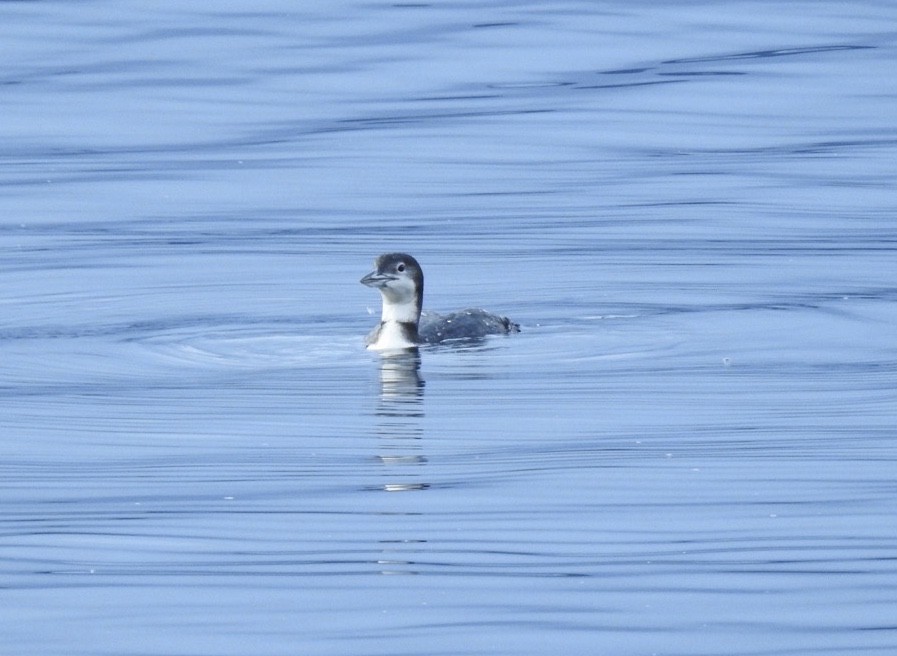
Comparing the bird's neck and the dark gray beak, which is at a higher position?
the dark gray beak

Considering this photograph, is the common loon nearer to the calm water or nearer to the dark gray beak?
the dark gray beak

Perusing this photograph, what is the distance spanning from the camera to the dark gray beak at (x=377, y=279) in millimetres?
16188

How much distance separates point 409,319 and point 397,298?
6.6 inches

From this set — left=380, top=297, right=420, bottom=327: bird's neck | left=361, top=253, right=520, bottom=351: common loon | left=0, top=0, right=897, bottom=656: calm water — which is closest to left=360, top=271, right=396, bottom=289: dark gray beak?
left=361, top=253, right=520, bottom=351: common loon

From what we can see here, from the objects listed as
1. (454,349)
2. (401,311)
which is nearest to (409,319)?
(401,311)

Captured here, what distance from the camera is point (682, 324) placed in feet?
53.7

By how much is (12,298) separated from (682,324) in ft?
16.7

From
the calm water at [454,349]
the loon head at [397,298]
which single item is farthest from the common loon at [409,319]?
the calm water at [454,349]

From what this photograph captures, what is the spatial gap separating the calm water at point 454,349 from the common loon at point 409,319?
22cm

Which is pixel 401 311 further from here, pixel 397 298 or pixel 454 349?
pixel 454 349

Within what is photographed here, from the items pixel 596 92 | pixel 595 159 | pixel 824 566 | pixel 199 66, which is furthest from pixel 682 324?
pixel 199 66

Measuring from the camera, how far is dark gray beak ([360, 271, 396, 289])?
1619cm

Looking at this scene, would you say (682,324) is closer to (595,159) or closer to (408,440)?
(408,440)

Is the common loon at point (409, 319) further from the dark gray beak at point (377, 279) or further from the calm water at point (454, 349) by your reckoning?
the calm water at point (454, 349)
